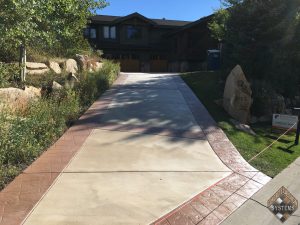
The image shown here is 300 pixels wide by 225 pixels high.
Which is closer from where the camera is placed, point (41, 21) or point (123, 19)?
point (41, 21)

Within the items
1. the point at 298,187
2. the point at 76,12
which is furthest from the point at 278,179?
the point at 76,12

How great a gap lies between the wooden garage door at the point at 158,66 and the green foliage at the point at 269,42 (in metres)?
21.4

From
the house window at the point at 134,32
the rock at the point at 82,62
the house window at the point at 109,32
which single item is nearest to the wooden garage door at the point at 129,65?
the house window at the point at 134,32

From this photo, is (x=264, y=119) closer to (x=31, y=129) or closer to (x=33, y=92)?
(x=33, y=92)

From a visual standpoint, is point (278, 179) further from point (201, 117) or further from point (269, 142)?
point (201, 117)

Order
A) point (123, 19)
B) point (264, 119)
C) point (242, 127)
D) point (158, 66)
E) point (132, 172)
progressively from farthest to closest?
1. point (158, 66)
2. point (123, 19)
3. point (264, 119)
4. point (242, 127)
5. point (132, 172)

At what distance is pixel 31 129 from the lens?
272 inches

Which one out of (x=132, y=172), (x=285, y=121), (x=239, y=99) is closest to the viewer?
(x=132, y=172)

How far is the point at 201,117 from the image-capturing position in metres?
10.4

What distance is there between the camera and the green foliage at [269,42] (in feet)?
46.8

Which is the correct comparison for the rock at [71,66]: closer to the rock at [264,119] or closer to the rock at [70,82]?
the rock at [70,82]

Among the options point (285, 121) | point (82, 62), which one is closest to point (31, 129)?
point (285, 121)

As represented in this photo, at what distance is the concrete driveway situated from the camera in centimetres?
471

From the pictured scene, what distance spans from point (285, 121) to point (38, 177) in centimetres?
634
